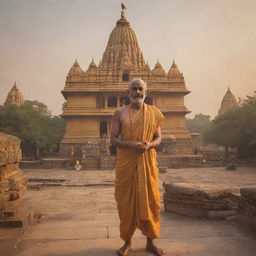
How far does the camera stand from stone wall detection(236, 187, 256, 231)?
349 cm

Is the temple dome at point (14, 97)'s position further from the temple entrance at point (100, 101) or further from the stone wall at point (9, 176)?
the stone wall at point (9, 176)

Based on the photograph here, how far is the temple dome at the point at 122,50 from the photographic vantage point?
30648mm

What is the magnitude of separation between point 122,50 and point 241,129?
52.8ft

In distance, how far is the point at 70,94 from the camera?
1095 inches

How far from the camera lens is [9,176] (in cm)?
392

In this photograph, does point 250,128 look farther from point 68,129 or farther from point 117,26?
point 117,26

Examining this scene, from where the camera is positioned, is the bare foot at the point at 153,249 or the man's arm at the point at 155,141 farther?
the man's arm at the point at 155,141

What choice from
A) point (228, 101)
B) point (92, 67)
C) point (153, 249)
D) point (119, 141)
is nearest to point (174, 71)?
point (92, 67)

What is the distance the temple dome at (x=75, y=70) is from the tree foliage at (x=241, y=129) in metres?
16.3

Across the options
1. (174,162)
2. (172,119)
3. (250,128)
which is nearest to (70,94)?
(172,119)

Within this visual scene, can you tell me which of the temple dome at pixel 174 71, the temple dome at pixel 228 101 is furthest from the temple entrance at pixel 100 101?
the temple dome at pixel 228 101

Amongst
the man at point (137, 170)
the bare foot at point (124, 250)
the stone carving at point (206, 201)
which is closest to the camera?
the bare foot at point (124, 250)

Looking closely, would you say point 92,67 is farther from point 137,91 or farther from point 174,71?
point 137,91

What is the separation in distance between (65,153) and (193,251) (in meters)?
24.7
